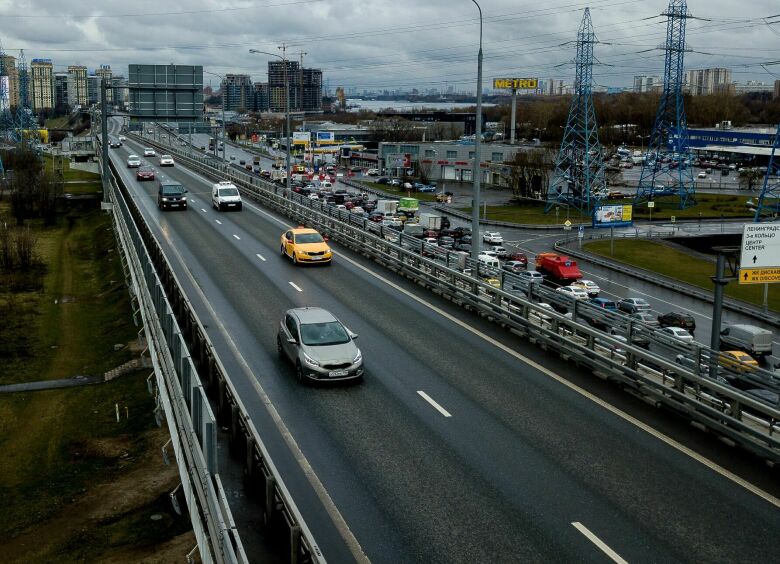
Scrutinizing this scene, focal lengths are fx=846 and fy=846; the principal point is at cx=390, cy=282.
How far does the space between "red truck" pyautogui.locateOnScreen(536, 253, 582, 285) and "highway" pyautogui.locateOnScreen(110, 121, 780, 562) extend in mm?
32882

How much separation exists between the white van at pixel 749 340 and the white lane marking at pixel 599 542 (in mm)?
29614

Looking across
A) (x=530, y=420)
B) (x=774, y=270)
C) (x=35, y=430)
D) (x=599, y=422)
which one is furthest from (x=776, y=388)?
(x=35, y=430)

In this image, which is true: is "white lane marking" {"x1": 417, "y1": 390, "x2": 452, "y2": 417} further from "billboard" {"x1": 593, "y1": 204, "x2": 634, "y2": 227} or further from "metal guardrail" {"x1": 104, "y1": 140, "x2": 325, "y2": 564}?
"billboard" {"x1": 593, "y1": 204, "x2": 634, "y2": 227}

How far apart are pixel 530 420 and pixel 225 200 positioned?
37.0m

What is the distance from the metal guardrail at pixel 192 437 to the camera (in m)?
10.5

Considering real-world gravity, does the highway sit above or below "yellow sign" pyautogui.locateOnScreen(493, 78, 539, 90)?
below

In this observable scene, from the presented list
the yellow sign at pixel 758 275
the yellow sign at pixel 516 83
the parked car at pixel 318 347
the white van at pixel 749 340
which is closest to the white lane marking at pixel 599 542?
the parked car at pixel 318 347

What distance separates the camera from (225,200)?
49969 mm

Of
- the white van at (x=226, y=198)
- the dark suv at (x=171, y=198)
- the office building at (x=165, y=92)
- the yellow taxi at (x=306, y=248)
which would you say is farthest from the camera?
the office building at (x=165, y=92)

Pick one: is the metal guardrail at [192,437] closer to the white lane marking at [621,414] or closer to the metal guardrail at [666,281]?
the white lane marking at [621,414]

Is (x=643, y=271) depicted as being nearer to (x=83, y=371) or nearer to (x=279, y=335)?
(x=83, y=371)

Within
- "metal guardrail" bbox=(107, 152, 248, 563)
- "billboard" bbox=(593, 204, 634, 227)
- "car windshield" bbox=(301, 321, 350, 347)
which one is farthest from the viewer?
"billboard" bbox=(593, 204, 634, 227)

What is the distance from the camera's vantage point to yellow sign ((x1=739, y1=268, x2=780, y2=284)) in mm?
21859

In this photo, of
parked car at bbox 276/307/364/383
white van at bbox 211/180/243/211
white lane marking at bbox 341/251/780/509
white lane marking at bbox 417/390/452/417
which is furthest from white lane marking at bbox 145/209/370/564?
white van at bbox 211/180/243/211
